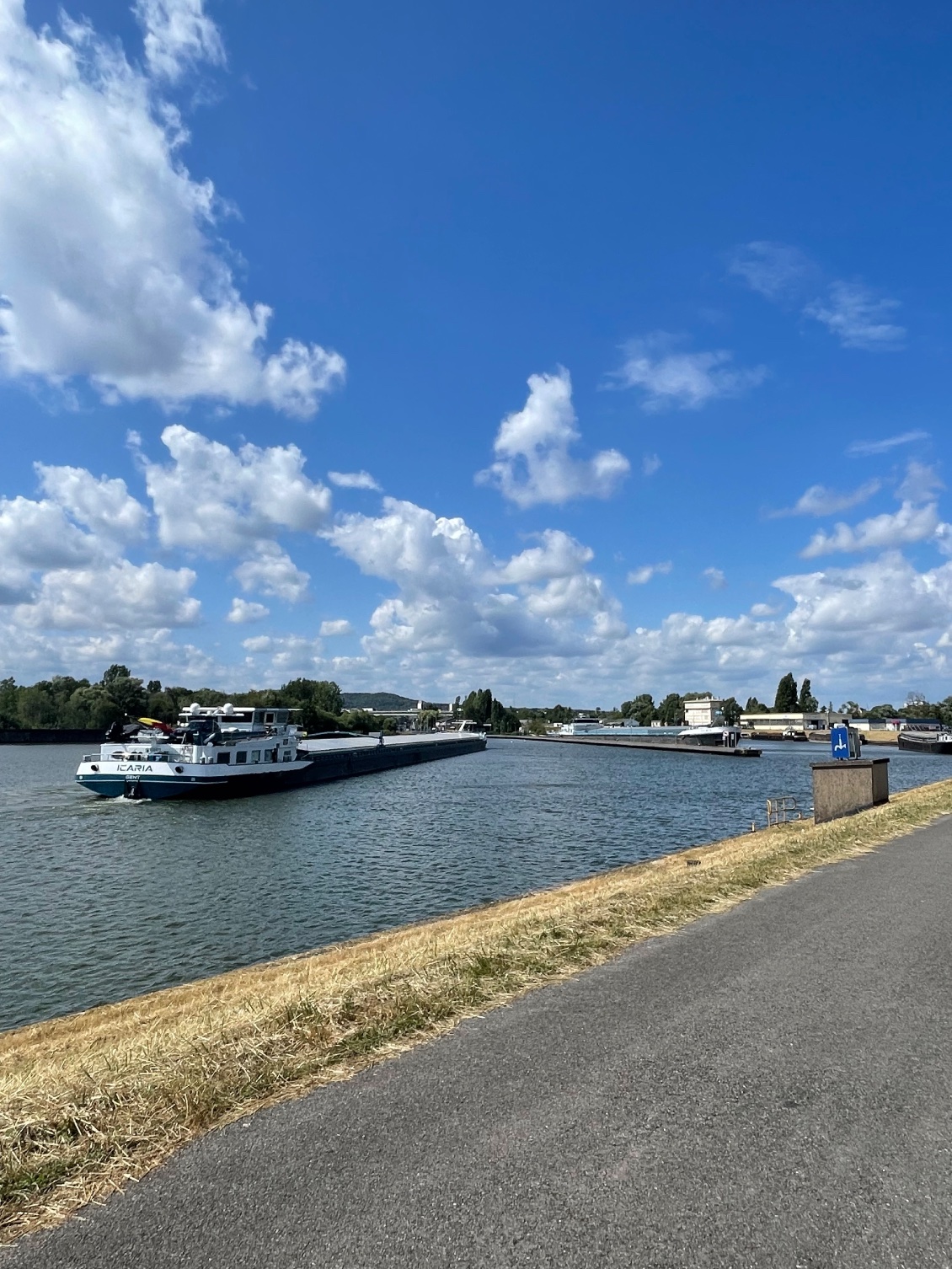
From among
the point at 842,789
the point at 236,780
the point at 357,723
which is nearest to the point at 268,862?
the point at 842,789

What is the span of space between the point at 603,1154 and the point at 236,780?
55.4 m

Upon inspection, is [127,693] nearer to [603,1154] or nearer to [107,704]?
[107,704]

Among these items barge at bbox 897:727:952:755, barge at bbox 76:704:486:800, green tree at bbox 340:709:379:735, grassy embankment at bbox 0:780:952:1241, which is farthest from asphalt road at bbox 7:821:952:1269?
green tree at bbox 340:709:379:735

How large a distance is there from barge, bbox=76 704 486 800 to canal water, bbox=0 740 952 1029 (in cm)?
179

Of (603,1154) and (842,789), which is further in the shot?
(842,789)

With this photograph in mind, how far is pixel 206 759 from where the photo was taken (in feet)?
181

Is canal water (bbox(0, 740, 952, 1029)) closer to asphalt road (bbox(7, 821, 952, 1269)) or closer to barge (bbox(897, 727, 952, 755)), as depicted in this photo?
asphalt road (bbox(7, 821, 952, 1269))

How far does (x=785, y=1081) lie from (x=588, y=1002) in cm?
217

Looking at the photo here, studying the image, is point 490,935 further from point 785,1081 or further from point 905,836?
point 905,836

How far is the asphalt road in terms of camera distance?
3.96m

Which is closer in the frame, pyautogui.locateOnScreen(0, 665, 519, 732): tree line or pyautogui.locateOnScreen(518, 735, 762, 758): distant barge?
pyautogui.locateOnScreen(518, 735, 762, 758): distant barge

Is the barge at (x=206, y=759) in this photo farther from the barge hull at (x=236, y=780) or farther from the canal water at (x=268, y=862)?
the canal water at (x=268, y=862)

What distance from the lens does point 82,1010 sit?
13.8m

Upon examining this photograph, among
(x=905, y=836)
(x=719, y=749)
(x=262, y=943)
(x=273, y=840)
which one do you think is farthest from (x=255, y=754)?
(x=719, y=749)
